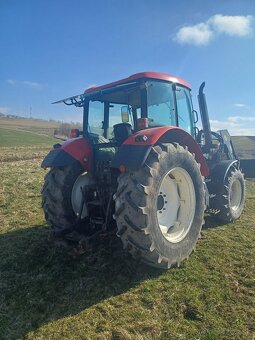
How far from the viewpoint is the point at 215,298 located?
3332 millimetres

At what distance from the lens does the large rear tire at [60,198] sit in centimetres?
457

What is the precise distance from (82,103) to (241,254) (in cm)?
359

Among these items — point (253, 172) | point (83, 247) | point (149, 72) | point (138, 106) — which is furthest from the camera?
point (253, 172)

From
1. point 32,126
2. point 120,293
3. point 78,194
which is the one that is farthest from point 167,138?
point 32,126

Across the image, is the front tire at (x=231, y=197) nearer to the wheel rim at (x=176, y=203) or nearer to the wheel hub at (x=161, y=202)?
the wheel rim at (x=176, y=203)

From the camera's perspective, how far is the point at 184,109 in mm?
5480

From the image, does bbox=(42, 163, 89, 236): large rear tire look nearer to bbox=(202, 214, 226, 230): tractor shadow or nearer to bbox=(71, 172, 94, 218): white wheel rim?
bbox=(71, 172, 94, 218): white wheel rim

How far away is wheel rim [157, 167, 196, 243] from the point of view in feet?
14.4

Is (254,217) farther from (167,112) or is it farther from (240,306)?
(240,306)

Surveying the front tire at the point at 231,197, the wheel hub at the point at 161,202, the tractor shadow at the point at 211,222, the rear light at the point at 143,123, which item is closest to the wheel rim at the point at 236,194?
the front tire at the point at 231,197

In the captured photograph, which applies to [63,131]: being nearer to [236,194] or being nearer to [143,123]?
[236,194]

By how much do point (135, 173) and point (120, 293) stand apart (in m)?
1.40

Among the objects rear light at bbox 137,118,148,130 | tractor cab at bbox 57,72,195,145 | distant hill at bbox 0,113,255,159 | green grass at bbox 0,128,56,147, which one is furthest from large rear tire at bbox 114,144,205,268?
green grass at bbox 0,128,56,147

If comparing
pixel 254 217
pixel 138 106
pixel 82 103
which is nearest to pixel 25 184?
pixel 82 103
